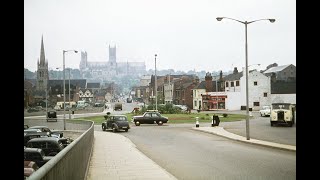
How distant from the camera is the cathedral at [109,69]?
15929 mm

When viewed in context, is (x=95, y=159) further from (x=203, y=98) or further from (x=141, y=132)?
(x=141, y=132)

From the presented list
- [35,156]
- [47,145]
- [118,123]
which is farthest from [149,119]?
[35,156]

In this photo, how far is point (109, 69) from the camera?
1844 cm

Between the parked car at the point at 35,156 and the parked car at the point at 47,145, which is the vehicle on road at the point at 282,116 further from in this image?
the parked car at the point at 35,156

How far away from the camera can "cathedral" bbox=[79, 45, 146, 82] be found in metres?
15.9

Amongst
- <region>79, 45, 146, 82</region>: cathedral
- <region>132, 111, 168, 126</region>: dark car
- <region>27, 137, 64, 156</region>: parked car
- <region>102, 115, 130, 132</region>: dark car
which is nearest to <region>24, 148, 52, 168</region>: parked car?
<region>27, 137, 64, 156</region>: parked car

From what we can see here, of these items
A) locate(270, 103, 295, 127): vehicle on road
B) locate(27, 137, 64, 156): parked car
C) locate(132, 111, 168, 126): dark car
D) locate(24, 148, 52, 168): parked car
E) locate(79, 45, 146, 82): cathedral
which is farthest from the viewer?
locate(132, 111, 168, 126): dark car

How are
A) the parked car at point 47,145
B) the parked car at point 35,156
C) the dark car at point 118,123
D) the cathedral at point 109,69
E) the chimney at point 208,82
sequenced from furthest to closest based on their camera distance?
the dark car at point 118,123 < the chimney at point 208,82 < the cathedral at point 109,69 < the parked car at point 47,145 < the parked car at point 35,156

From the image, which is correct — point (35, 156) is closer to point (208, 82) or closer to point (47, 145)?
point (47, 145)

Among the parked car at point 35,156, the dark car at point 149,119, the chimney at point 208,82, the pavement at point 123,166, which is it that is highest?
the chimney at point 208,82

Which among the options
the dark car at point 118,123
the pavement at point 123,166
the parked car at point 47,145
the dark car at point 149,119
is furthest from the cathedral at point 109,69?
the dark car at point 118,123

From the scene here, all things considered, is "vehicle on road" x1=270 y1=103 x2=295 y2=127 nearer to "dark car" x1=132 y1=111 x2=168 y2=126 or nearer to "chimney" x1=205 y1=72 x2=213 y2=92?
"chimney" x1=205 y1=72 x2=213 y2=92
